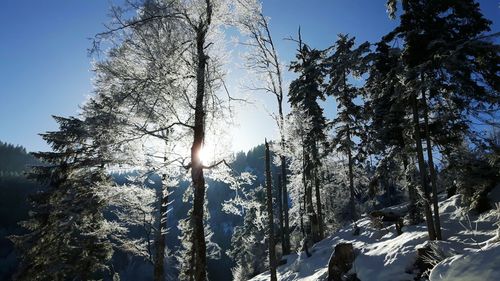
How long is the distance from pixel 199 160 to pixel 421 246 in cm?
803

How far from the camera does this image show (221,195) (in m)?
143

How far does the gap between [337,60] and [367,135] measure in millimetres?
21077

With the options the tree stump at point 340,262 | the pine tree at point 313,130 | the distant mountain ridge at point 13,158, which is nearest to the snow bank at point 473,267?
the tree stump at point 340,262

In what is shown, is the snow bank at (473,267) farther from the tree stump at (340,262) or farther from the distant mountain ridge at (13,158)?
the distant mountain ridge at (13,158)

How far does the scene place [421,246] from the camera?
1148 cm

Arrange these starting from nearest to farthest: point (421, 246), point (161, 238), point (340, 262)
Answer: point (421, 246), point (340, 262), point (161, 238)

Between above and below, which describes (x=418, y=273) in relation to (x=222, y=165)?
below

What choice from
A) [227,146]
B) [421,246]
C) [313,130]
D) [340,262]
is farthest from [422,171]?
[313,130]

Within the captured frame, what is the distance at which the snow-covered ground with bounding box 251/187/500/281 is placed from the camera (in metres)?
4.11

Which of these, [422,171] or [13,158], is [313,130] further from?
[13,158]

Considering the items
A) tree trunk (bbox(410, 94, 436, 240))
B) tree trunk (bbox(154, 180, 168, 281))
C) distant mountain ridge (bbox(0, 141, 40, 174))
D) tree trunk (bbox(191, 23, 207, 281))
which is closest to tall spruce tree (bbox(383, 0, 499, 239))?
tree trunk (bbox(410, 94, 436, 240))

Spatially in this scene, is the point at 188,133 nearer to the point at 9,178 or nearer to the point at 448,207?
the point at 448,207

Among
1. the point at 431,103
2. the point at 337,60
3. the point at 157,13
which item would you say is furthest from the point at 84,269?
the point at 431,103

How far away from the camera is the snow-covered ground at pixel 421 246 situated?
4.11 meters
